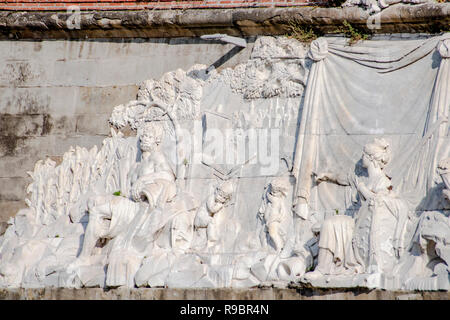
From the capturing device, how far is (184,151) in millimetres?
14125

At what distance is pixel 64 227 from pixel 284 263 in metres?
3.15

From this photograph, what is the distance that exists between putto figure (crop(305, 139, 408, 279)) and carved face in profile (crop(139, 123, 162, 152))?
2712mm

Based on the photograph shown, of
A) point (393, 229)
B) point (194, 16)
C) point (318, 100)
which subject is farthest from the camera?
point (194, 16)

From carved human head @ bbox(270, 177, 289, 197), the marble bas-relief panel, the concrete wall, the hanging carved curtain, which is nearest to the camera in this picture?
the marble bas-relief panel

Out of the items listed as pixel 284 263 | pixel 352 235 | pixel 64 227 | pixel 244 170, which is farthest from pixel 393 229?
pixel 64 227

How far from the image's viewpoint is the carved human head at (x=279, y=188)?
13141 millimetres

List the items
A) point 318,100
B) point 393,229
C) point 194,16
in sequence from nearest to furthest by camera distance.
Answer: point 393,229, point 318,100, point 194,16

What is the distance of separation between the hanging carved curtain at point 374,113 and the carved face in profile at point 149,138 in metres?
1.87

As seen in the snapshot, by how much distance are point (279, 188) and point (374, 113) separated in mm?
1347

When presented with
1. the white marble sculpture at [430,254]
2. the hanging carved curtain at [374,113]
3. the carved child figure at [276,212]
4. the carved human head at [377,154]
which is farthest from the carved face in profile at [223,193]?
the white marble sculpture at [430,254]

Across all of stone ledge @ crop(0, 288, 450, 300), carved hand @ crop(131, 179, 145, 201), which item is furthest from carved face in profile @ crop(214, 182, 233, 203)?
stone ledge @ crop(0, 288, 450, 300)

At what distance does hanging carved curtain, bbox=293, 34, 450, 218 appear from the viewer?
12.6 m

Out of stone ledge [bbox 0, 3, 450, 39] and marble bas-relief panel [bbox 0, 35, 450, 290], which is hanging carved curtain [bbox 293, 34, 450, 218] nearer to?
marble bas-relief panel [bbox 0, 35, 450, 290]
